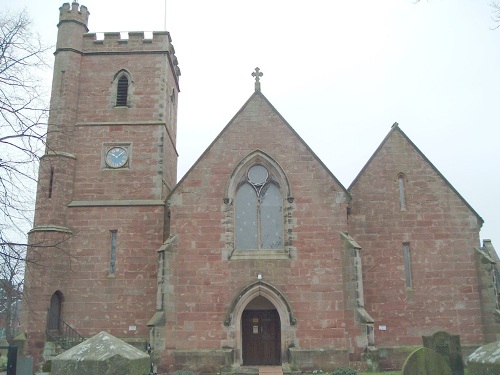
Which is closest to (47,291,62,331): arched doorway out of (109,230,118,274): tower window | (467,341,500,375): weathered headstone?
(109,230,118,274): tower window

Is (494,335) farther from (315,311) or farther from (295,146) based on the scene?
(295,146)

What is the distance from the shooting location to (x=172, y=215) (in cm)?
1962

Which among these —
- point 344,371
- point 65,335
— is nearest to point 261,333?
point 344,371

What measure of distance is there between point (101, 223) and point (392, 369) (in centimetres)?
1308

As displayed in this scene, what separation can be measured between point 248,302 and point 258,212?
352 centimetres

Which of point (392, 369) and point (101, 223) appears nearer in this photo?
point (392, 369)

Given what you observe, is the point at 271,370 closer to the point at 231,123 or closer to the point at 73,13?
the point at 231,123

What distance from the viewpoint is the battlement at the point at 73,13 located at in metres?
24.0

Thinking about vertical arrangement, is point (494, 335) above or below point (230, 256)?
below

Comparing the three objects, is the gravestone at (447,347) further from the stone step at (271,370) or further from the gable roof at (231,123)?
the gable roof at (231,123)

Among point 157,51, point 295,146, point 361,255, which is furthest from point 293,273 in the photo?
point 157,51

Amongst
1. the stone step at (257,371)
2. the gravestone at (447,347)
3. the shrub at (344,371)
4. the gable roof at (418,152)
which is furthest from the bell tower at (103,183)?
the gravestone at (447,347)

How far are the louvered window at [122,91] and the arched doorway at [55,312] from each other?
9105 mm

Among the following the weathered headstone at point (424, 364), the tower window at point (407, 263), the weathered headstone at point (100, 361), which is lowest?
the weathered headstone at point (424, 364)
